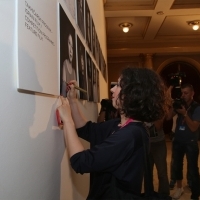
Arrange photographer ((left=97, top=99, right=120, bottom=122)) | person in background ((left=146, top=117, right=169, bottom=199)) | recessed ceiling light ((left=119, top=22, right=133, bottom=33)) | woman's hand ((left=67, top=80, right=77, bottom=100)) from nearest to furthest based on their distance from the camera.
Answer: woman's hand ((left=67, top=80, right=77, bottom=100)), photographer ((left=97, top=99, right=120, bottom=122)), person in background ((left=146, top=117, right=169, bottom=199)), recessed ceiling light ((left=119, top=22, right=133, bottom=33))

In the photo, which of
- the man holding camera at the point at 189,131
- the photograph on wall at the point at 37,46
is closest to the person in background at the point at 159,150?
the man holding camera at the point at 189,131

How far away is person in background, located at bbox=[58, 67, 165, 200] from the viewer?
3.31 feet

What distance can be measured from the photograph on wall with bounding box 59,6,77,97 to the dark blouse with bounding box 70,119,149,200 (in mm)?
372

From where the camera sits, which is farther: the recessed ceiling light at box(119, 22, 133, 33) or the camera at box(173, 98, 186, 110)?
the recessed ceiling light at box(119, 22, 133, 33)

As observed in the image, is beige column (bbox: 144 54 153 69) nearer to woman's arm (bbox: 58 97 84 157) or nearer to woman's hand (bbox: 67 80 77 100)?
woman's hand (bbox: 67 80 77 100)

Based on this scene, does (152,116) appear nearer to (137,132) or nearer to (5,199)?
(137,132)

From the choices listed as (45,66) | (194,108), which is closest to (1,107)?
(45,66)

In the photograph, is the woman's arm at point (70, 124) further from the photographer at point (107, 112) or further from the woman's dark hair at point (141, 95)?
the photographer at point (107, 112)

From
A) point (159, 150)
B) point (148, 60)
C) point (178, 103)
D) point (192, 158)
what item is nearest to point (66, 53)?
point (159, 150)

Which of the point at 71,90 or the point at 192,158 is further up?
the point at 71,90

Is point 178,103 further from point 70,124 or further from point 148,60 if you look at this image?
point 148,60

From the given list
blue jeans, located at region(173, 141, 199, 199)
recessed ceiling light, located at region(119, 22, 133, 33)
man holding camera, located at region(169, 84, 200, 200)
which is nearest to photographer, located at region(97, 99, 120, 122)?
man holding camera, located at region(169, 84, 200, 200)

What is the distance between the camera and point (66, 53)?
4.30ft

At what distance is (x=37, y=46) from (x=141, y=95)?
1.75 feet
